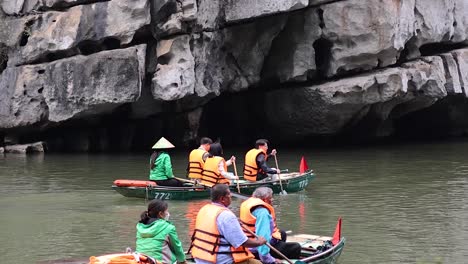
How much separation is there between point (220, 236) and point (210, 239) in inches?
4.9

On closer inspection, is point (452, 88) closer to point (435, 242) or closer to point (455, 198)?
point (455, 198)

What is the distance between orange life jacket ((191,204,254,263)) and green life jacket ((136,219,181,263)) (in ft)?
1.66

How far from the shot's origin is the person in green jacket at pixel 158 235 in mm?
8969

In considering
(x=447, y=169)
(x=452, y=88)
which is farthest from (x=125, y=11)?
(x=452, y=88)

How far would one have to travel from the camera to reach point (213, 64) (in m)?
28.7

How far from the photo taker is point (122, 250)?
12570 millimetres

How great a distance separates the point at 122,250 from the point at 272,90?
19.8m

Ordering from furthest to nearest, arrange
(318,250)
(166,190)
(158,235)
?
1. (166,190)
2. (318,250)
3. (158,235)

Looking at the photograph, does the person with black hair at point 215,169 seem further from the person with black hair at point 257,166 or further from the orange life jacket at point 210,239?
the orange life jacket at point 210,239

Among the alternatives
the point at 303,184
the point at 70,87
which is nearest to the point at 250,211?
the point at 303,184

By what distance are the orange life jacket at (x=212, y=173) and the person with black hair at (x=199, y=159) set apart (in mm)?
195

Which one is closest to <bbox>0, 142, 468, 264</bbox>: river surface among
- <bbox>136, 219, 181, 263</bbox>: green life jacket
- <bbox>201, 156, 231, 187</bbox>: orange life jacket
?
<bbox>201, 156, 231, 187</bbox>: orange life jacket

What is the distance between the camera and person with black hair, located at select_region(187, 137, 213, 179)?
58.3 ft

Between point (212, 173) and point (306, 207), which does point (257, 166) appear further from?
point (306, 207)
